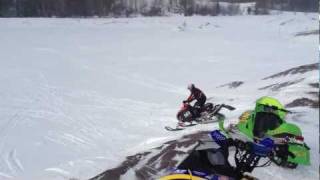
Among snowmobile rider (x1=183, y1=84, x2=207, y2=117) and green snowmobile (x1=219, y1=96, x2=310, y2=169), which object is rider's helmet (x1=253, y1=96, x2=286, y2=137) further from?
snowmobile rider (x1=183, y1=84, x2=207, y2=117)

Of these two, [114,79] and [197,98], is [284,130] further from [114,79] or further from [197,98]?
[114,79]

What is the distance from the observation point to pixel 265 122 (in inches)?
188

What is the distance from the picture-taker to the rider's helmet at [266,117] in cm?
472

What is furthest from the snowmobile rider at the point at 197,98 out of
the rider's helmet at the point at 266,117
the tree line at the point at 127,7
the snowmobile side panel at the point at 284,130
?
the tree line at the point at 127,7

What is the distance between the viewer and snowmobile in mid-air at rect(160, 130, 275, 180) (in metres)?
4.32

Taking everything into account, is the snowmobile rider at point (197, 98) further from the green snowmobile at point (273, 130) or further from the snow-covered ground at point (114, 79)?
the green snowmobile at point (273, 130)

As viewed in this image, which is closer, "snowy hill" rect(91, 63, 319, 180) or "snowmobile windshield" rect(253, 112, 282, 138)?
"snowmobile windshield" rect(253, 112, 282, 138)

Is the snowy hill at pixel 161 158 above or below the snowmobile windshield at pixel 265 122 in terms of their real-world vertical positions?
below

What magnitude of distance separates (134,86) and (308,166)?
A: 1450 centimetres

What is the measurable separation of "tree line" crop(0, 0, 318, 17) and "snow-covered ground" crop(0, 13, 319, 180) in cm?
109

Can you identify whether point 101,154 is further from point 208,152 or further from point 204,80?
point 204,80

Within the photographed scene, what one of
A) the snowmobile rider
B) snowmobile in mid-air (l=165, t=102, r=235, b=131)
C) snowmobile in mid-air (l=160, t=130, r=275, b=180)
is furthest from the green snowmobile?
the snowmobile rider

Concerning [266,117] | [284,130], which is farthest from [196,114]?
[266,117]

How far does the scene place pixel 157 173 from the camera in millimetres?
7379
